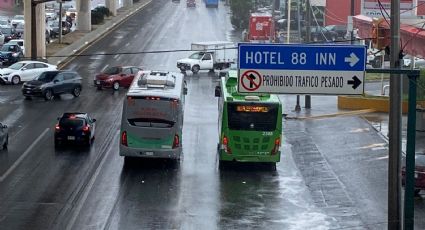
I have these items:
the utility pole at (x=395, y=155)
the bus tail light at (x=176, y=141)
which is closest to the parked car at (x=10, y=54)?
the bus tail light at (x=176, y=141)

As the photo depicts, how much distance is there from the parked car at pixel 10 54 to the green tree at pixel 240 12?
33.8 meters

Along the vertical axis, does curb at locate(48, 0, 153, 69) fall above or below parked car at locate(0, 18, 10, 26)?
below

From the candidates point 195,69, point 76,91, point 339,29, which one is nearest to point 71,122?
point 76,91

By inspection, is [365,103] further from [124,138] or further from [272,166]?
[124,138]

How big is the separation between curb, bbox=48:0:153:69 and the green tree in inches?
454

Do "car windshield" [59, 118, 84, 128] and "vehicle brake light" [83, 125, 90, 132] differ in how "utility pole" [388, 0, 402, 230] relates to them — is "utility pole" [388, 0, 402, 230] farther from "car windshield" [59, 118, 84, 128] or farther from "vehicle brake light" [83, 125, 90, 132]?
"car windshield" [59, 118, 84, 128]

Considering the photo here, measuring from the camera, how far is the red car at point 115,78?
60.0 meters

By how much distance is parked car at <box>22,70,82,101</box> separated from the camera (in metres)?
55.0

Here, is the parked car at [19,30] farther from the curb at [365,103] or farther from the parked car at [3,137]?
the parked car at [3,137]

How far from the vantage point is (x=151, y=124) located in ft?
120

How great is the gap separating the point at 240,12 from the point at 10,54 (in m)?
38.8

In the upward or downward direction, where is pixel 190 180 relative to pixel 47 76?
downward

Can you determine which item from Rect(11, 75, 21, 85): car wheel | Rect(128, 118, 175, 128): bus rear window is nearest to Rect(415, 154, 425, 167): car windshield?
Rect(128, 118, 175, 128): bus rear window

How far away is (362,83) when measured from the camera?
882 inches
